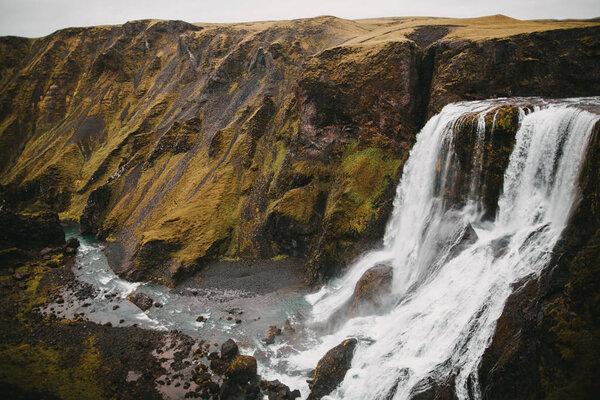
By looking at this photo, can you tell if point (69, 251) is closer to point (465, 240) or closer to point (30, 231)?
point (30, 231)

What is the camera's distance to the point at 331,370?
17.8 meters

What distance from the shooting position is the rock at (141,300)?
28322 mm

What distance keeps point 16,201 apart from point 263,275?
191 ft

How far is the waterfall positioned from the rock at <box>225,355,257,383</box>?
2856 mm

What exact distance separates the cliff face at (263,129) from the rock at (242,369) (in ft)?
37.8

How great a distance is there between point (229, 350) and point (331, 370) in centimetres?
749

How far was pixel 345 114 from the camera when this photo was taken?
35.5m

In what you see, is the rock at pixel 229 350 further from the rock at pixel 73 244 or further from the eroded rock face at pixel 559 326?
the rock at pixel 73 244


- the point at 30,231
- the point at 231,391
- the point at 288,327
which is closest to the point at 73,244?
the point at 30,231

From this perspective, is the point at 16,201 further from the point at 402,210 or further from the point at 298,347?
the point at 402,210

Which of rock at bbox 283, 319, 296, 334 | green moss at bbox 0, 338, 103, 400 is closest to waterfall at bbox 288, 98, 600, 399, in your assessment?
rock at bbox 283, 319, 296, 334

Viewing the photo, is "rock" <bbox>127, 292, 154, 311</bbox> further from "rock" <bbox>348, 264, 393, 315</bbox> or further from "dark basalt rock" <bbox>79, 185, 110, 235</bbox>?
"dark basalt rock" <bbox>79, 185, 110, 235</bbox>

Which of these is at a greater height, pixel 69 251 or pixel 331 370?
pixel 331 370

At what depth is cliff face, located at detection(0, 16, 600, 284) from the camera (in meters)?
29.0
